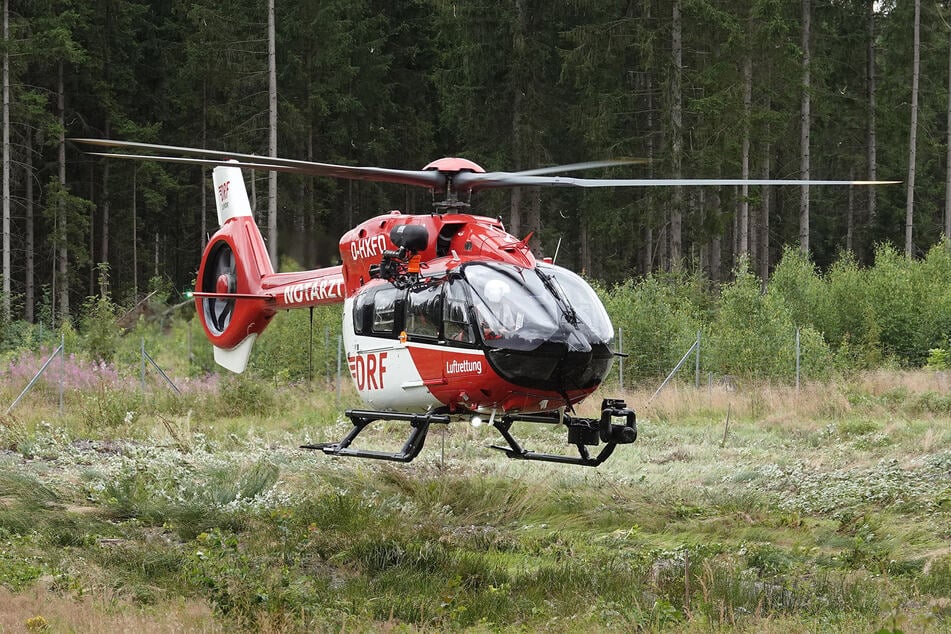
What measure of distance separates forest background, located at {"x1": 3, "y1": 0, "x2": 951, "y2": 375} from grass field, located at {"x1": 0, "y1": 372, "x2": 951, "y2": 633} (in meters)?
7.45

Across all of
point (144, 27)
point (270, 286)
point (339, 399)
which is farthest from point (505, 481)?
point (144, 27)

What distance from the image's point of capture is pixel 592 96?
3697 centimetres

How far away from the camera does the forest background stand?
2905 centimetres

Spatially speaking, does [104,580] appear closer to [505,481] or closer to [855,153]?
[505,481]

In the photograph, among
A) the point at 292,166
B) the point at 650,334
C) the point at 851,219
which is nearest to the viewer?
the point at 292,166

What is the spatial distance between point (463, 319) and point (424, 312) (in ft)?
1.96

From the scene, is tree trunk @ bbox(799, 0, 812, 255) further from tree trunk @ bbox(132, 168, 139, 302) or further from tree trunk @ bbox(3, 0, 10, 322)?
tree trunk @ bbox(3, 0, 10, 322)

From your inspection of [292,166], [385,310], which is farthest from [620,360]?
[292,166]

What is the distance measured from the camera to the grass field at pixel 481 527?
866 centimetres

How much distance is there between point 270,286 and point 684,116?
919 inches

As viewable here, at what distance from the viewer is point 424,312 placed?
10922mm

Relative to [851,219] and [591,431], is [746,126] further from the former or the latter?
[591,431]

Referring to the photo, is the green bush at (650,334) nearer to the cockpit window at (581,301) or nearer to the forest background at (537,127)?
the forest background at (537,127)

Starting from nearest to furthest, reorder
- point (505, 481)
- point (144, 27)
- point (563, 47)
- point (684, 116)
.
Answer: point (505, 481) → point (684, 116) → point (563, 47) → point (144, 27)
